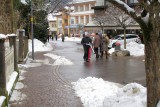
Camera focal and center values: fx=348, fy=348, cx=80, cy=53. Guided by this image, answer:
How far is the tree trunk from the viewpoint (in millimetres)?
5492

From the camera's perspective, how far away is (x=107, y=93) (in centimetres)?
896

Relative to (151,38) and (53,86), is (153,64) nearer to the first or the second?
(151,38)

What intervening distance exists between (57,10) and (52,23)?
8032 centimetres

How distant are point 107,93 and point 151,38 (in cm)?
371

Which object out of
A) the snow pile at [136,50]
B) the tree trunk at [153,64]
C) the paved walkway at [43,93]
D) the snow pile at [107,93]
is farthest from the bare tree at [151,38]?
the snow pile at [136,50]

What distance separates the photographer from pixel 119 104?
6840mm

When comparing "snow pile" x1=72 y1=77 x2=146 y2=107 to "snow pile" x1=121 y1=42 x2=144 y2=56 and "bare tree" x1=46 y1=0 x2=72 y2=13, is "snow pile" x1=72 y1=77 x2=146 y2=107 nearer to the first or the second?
"snow pile" x1=121 y1=42 x2=144 y2=56

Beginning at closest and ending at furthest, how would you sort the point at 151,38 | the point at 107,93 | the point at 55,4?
the point at 151,38 < the point at 107,93 < the point at 55,4

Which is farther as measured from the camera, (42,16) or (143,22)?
(42,16)

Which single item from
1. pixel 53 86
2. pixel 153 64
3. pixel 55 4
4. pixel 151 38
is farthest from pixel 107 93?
pixel 55 4

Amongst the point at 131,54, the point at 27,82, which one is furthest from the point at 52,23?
the point at 27,82

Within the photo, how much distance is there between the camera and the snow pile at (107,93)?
6.85 m

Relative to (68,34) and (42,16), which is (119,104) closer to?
(42,16)

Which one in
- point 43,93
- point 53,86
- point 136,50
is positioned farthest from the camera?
point 136,50
